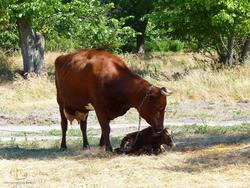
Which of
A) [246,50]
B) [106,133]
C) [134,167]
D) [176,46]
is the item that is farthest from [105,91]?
[176,46]

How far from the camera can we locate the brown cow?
1021 cm

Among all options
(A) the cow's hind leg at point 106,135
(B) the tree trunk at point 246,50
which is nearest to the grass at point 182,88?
(B) the tree trunk at point 246,50

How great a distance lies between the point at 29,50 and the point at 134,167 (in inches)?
796

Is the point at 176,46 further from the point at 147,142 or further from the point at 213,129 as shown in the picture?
the point at 147,142

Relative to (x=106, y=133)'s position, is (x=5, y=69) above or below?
below

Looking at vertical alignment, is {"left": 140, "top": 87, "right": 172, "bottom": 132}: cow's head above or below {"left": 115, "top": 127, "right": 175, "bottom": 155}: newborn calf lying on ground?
above

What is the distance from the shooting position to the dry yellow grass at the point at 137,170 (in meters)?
8.01

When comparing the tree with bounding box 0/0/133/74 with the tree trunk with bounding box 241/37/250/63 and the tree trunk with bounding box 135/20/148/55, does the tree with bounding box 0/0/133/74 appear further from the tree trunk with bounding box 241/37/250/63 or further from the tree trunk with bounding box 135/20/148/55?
the tree trunk with bounding box 135/20/148/55

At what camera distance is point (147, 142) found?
408 inches

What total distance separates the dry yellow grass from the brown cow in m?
0.72

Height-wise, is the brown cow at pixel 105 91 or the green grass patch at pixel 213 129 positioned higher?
the brown cow at pixel 105 91

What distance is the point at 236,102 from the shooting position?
2008cm

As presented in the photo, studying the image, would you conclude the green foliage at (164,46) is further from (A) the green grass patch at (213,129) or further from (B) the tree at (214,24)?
(A) the green grass patch at (213,129)

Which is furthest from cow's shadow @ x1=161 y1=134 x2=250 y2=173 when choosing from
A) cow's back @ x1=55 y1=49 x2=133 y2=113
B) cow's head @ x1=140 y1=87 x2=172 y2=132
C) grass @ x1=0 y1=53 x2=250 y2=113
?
grass @ x1=0 y1=53 x2=250 y2=113
